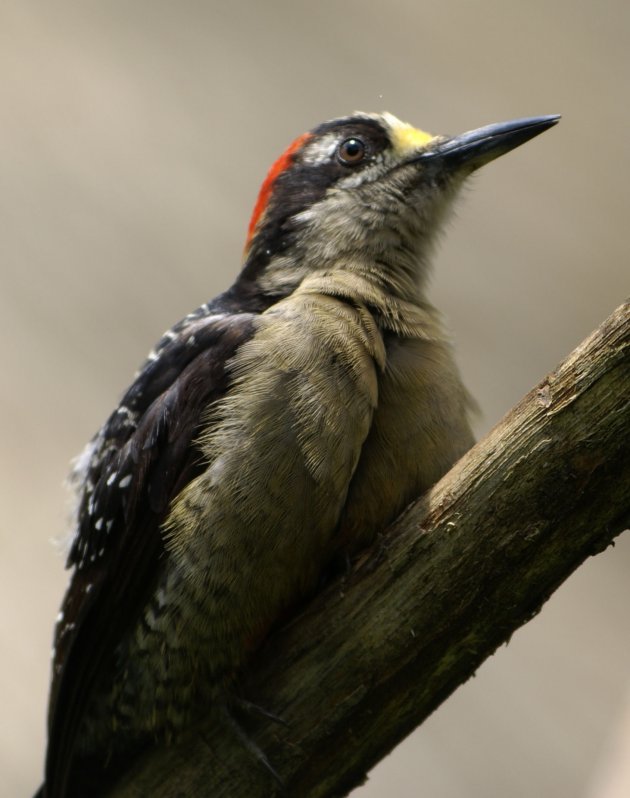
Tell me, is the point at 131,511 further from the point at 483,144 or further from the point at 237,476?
the point at 483,144

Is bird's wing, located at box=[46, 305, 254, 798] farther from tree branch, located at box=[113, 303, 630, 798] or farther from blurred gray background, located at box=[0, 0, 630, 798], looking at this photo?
blurred gray background, located at box=[0, 0, 630, 798]

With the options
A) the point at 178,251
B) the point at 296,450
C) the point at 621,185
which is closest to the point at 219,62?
the point at 178,251

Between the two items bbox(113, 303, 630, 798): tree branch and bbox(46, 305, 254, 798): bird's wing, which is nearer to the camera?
bbox(113, 303, 630, 798): tree branch

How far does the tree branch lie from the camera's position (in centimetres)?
222

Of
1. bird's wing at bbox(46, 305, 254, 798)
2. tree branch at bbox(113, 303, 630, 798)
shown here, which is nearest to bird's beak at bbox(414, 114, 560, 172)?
bird's wing at bbox(46, 305, 254, 798)

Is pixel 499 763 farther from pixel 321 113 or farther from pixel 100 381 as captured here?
pixel 321 113

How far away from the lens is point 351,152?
11.5ft

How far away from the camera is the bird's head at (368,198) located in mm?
3268

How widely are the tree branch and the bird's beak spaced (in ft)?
4.21

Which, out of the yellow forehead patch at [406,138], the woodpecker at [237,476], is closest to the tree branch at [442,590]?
the woodpecker at [237,476]

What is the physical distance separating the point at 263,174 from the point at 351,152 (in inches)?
86.2

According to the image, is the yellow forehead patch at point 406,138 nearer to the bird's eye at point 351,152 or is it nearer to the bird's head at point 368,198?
the bird's head at point 368,198

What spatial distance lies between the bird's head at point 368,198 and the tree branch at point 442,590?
1.07 metres

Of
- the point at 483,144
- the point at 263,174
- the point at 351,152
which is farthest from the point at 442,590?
the point at 263,174
